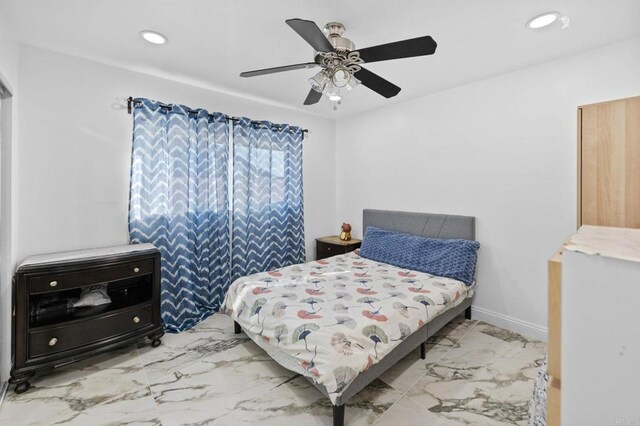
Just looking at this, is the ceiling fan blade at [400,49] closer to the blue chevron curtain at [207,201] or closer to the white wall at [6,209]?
the blue chevron curtain at [207,201]

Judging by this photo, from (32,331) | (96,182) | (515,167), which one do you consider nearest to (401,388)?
(515,167)

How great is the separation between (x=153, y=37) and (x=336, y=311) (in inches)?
96.2

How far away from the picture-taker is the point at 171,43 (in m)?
2.32

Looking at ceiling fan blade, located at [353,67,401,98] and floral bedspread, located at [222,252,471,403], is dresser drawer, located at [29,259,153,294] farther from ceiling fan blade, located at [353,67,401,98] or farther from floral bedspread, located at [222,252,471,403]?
ceiling fan blade, located at [353,67,401,98]

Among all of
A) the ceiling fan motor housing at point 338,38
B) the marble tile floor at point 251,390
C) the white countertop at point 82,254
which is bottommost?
the marble tile floor at point 251,390

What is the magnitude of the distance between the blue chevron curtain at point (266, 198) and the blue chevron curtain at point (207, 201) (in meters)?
0.01

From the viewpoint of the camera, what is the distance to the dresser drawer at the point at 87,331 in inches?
83.0

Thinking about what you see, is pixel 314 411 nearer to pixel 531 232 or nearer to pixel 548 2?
pixel 531 232

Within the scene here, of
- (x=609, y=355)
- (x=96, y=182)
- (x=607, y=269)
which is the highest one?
(x=96, y=182)

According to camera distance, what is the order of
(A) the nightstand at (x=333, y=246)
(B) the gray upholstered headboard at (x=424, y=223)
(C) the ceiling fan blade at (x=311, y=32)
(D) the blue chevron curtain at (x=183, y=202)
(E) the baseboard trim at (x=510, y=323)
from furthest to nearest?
(A) the nightstand at (x=333, y=246) → (B) the gray upholstered headboard at (x=424, y=223) → (D) the blue chevron curtain at (x=183, y=202) → (E) the baseboard trim at (x=510, y=323) → (C) the ceiling fan blade at (x=311, y=32)

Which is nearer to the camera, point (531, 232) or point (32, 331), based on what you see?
point (32, 331)

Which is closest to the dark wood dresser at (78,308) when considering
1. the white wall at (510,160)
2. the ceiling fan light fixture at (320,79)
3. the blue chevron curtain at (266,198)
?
the blue chevron curtain at (266,198)

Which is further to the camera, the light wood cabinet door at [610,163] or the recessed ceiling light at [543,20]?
the recessed ceiling light at [543,20]

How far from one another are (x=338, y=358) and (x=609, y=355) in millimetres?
1325
